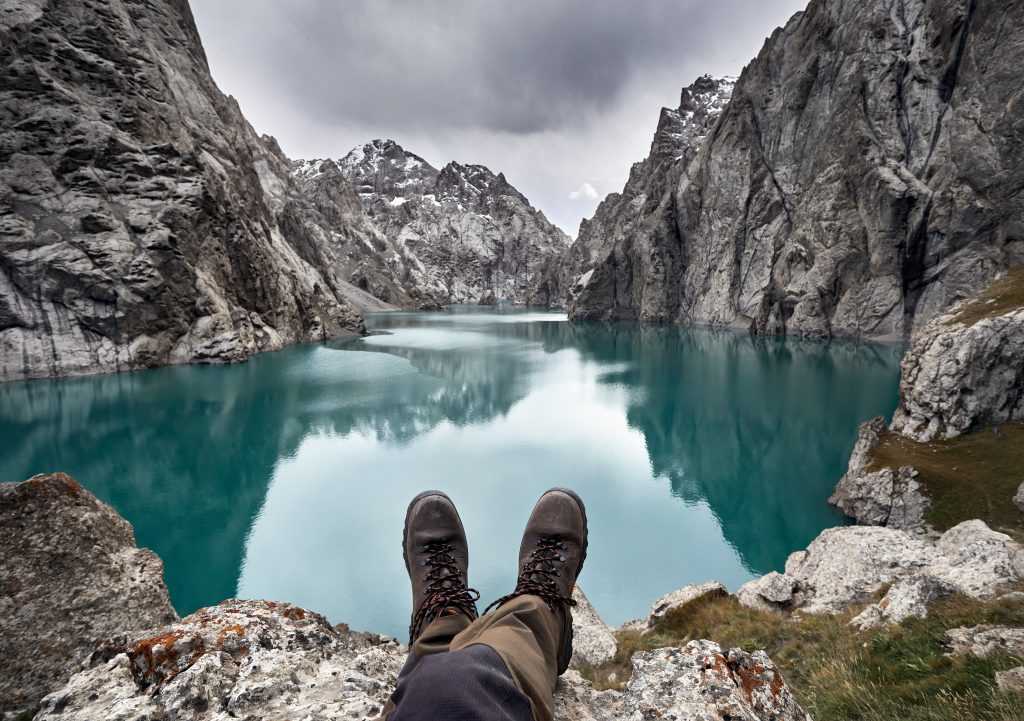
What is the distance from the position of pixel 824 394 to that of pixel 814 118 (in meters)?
65.2

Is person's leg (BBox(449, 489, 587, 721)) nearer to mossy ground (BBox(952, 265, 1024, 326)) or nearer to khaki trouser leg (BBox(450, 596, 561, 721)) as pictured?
khaki trouser leg (BBox(450, 596, 561, 721))

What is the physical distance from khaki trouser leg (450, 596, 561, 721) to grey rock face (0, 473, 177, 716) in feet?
11.1

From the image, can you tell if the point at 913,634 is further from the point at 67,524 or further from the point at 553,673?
the point at 67,524

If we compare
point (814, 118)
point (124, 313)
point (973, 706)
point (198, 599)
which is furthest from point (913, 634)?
point (814, 118)

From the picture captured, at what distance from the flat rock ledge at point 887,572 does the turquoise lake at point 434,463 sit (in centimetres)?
369

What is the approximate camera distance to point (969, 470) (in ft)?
43.8

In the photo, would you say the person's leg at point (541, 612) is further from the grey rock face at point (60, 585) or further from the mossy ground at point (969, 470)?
the mossy ground at point (969, 470)

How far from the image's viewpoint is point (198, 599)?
10.9 metres

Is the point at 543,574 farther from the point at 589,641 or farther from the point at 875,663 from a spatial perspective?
the point at 589,641

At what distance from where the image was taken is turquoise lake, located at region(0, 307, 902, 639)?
489 inches

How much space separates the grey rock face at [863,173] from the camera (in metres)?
51.9

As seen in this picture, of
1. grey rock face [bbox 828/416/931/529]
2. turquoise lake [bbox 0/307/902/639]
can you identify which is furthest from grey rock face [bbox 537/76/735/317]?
grey rock face [bbox 828/416/931/529]

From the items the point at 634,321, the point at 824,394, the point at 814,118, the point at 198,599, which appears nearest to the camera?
the point at 198,599

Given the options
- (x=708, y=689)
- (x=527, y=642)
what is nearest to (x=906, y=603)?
(x=708, y=689)
